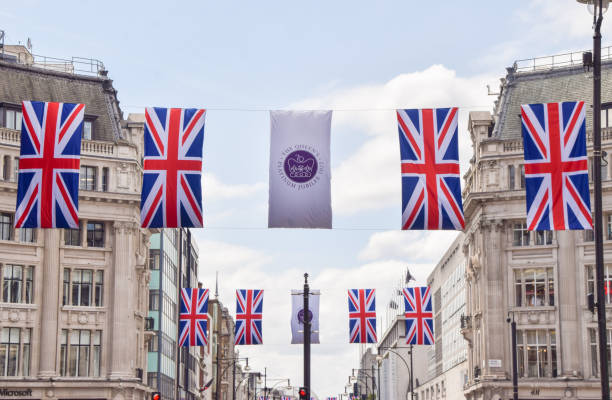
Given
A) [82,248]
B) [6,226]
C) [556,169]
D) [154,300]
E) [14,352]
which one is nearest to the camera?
[556,169]

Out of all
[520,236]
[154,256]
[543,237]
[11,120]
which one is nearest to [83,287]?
[11,120]

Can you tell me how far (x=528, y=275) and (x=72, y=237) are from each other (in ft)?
99.0

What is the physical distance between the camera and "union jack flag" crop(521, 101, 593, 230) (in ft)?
108

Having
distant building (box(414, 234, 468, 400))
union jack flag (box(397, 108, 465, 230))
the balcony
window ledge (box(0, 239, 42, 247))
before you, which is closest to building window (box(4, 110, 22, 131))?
the balcony

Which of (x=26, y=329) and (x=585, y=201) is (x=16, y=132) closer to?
(x=26, y=329)

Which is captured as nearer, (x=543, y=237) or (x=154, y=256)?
(x=543, y=237)

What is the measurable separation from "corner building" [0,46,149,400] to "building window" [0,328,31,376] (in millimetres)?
62

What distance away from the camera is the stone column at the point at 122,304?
233ft

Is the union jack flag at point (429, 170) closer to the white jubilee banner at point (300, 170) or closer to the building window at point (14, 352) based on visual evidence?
the white jubilee banner at point (300, 170)

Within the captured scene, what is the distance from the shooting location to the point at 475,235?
76.2m

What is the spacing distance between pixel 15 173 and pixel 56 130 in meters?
27.4

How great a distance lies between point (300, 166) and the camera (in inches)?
1656

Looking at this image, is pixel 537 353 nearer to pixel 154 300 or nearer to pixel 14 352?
pixel 154 300

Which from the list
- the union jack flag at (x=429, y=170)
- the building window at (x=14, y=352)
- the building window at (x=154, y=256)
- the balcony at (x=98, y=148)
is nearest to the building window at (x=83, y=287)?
the building window at (x=14, y=352)
